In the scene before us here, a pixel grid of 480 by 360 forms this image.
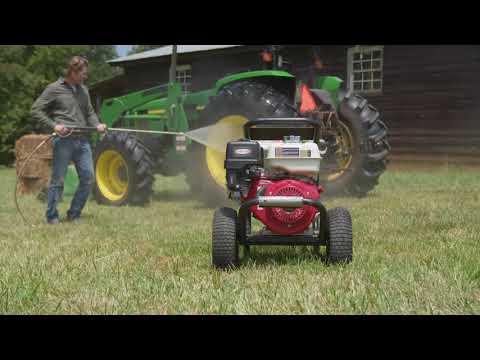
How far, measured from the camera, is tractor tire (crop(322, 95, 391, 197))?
8.44 meters

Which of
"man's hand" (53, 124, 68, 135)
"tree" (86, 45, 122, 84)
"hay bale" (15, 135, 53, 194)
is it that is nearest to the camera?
"man's hand" (53, 124, 68, 135)

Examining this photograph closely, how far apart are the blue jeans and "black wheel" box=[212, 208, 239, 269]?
329 centimetres

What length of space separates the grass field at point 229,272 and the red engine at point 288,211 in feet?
0.84

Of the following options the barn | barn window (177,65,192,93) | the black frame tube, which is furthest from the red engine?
barn window (177,65,192,93)

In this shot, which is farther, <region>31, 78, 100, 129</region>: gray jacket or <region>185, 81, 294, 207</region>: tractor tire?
<region>185, 81, 294, 207</region>: tractor tire

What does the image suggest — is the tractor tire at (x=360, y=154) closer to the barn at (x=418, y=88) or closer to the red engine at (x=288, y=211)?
the red engine at (x=288, y=211)

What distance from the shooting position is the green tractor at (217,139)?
7406 millimetres

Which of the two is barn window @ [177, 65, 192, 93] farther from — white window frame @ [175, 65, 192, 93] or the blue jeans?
the blue jeans

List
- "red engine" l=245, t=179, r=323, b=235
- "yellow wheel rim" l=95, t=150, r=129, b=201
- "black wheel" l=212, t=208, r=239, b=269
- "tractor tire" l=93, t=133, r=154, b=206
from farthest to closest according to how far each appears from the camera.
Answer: "yellow wheel rim" l=95, t=150, r=129, b=201 → "tractor tire" l=93, t=133, r=154, b=206 → "red engine" l=245, t=179, r=323, b=235 → "black wheel" l=212, t=208, r=239, b=269

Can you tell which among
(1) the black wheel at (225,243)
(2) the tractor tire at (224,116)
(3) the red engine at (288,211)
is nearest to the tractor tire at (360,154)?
(2) the tractor tire at (224,116)

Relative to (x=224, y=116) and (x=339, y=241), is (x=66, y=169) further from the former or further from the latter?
(x=339, y=241)

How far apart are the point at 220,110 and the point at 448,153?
949 cm

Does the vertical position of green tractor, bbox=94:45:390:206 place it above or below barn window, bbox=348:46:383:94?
below

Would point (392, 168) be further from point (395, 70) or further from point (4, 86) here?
point (4, 86)
